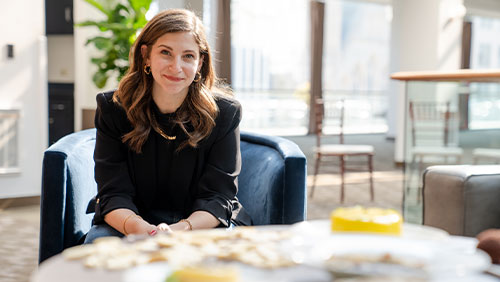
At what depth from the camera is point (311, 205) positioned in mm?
4836

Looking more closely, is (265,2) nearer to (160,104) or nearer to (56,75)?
(56,75)

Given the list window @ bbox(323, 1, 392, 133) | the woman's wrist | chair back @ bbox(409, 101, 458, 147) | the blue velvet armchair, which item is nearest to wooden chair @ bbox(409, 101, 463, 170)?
→ chair back @ bbox(409, 101, 458, 147)

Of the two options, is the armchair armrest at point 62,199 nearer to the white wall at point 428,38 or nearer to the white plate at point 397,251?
the white plate at point 397,251

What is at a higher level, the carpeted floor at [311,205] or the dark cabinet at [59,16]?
the dark cabinet at [59,16]

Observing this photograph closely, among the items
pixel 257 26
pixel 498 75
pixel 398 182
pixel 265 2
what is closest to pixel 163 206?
pixel 498 75

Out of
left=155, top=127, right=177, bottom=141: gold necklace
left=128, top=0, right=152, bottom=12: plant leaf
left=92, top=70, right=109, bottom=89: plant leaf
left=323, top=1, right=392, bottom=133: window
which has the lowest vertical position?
left=155, top=127, right=177, bottom=141: gold necklace

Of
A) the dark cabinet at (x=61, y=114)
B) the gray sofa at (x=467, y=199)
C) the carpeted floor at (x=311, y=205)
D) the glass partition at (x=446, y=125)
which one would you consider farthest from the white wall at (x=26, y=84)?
the gray sofa at (x=467, y=199)

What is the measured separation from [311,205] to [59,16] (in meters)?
3.61

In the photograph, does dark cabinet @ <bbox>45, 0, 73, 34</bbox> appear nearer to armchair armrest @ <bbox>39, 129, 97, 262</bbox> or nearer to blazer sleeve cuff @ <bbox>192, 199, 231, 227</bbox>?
armchair armrest @ <bbox>39, 129, 97, 262</bbox>

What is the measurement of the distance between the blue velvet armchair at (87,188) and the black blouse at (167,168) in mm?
121

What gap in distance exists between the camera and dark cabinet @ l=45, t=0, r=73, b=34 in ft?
20.6

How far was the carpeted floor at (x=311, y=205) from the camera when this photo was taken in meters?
3.08

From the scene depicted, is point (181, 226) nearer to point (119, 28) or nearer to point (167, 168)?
point (167, 168)

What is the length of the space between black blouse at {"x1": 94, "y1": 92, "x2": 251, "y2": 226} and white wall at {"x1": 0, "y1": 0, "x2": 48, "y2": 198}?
3156 millimetres
